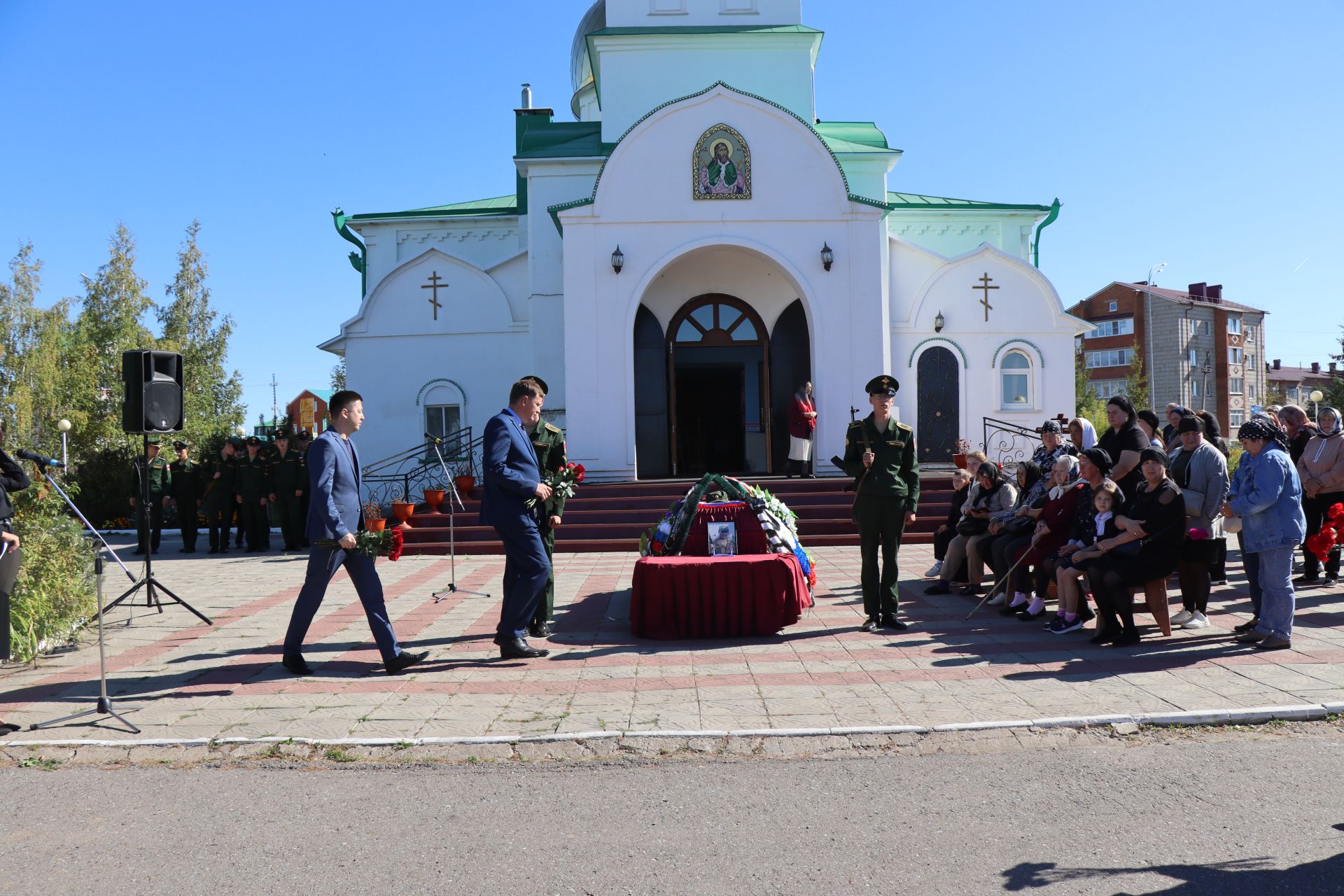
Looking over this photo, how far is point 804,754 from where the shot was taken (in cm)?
511

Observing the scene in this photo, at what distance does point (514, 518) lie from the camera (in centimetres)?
704

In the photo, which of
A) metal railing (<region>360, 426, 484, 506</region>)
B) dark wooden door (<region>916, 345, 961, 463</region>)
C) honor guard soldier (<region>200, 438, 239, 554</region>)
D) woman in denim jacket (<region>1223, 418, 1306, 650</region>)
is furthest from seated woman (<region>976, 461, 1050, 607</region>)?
honor guard soldier (<region>200, 438, 239, 554</region>)

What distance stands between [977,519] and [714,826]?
20.7 feet

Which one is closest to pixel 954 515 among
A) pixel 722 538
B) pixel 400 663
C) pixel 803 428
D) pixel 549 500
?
pixel 722 538

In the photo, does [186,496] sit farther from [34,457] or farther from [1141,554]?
[1141,554]

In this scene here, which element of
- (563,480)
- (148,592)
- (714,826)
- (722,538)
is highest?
(563,480)

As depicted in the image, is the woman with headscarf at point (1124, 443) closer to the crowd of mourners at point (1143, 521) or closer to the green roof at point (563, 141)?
the crowd of mourners at point (1143, 521)

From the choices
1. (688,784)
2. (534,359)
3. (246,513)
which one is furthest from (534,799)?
(534,359)

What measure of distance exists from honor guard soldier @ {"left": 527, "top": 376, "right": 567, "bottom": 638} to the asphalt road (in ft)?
10.1

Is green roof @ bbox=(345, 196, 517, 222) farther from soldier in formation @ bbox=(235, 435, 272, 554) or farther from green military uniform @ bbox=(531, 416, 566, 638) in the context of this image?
green military uniform @ bbox=(531, 416, 566, 638)

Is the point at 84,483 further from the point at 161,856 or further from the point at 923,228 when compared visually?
the point at 161,856

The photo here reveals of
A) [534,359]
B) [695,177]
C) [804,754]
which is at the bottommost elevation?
[804,754]

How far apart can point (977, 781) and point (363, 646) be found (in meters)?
5.16

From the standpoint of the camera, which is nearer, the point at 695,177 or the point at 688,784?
the point at 688,784
